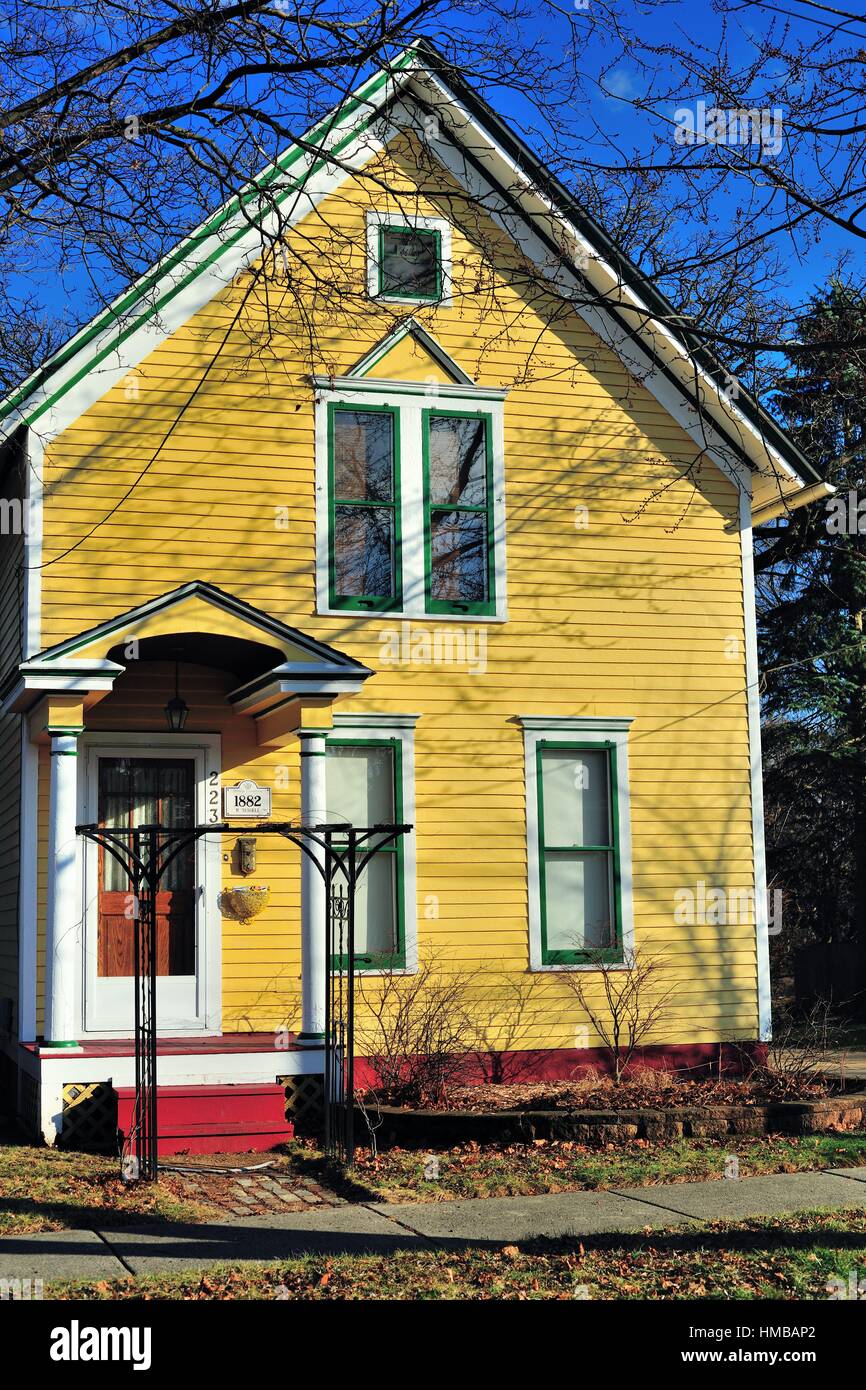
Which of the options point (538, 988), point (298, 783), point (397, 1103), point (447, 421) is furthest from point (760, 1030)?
point (447, 421)

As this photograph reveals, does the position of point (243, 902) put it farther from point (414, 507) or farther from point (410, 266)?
point (410, 266)

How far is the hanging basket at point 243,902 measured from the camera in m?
13.1

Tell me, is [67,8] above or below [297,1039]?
above

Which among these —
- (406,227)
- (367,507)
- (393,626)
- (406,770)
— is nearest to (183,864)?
(406,770)

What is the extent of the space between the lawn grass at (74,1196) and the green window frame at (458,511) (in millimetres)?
5991

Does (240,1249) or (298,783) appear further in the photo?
(298,783)

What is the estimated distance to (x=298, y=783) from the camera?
1354cm

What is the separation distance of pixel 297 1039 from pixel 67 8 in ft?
26.5

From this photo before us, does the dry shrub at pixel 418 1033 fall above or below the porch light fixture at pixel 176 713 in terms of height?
below

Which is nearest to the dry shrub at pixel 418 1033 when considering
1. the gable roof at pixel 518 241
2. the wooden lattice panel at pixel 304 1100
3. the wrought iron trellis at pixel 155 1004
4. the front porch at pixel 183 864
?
the wooden lattice panel at pixel 304 1100

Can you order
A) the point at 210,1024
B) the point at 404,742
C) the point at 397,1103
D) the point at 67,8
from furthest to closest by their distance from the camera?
the point at 404,742
the point at 210,1024
the point at 397,1103
the point at 67,8

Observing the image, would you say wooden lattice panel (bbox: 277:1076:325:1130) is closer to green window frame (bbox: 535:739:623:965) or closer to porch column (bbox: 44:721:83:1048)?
porch column (bbox: 44:721:83:1048)

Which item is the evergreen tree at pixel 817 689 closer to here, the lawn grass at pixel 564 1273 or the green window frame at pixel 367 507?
the green window frame at pixel 367 507

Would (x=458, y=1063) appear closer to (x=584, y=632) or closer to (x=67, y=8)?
(x=584, y=632)
